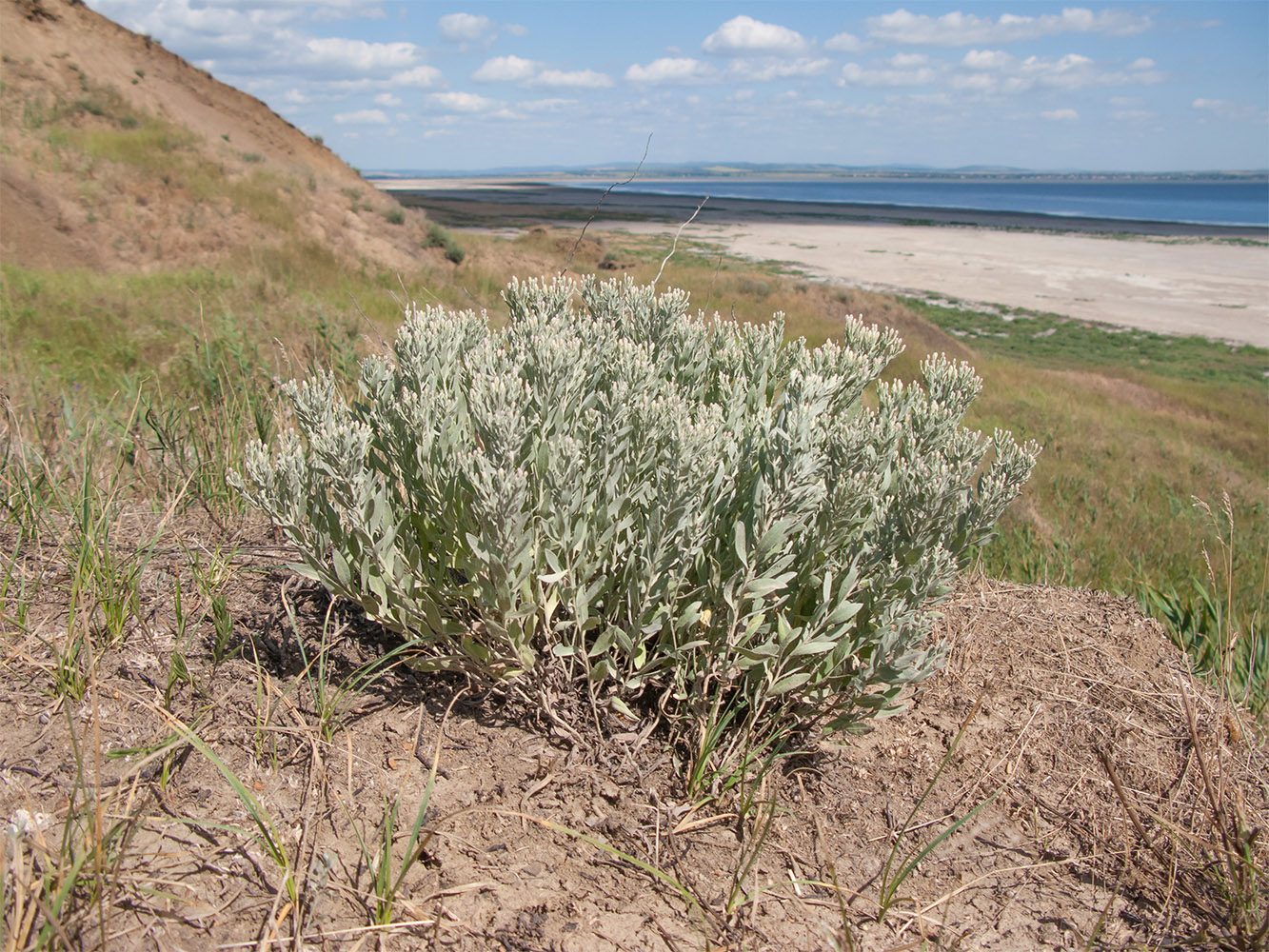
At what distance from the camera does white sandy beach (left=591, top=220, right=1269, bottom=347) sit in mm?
34500

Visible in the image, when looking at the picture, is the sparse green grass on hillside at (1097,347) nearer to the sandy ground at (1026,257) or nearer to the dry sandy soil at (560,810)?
the sandy ground at (1026,257)

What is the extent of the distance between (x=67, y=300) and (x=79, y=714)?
9.71 metres

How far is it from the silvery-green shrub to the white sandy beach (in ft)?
113

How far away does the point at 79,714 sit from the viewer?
243 cm

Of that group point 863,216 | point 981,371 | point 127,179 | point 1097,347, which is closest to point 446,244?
point 127,179

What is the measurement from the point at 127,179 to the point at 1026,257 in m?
52.2

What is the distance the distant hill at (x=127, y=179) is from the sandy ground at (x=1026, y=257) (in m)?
27.7

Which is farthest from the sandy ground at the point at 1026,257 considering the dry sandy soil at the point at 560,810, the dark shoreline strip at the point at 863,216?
the dry sandy soil at the point at 560,810

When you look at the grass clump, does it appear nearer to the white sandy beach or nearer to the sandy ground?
the white sandy beach

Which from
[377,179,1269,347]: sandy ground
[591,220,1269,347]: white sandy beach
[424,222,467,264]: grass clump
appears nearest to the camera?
[424,222,467,264]: grass clump

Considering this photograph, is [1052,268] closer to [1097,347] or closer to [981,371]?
[1097,347]

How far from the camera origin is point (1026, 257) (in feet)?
171

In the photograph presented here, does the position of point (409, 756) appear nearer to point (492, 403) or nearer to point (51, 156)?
point (492, 403)

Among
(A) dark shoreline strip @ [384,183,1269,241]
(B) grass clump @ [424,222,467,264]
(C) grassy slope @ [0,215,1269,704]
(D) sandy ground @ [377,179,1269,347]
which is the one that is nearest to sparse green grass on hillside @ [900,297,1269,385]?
(C) grassy slope @ [0,215,1269,704]
